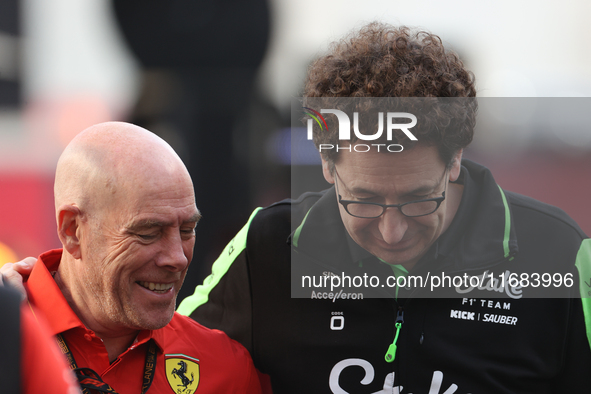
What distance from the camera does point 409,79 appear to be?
170 cm

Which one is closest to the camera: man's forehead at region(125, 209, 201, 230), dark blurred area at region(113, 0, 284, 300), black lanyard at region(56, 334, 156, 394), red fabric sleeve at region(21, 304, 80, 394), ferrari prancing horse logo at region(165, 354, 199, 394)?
red fabric sleeve at region(21, 304, 80, 394)

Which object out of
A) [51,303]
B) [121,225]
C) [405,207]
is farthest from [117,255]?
[405,207]

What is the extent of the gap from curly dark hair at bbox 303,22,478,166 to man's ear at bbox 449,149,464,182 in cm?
3

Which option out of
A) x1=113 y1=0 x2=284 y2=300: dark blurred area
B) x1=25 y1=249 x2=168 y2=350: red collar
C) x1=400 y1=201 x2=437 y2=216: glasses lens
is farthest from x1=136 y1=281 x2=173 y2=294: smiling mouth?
x1=113 y1=0 x2=284 y2=300: dark blurred area

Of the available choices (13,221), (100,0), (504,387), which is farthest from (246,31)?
(504,387)

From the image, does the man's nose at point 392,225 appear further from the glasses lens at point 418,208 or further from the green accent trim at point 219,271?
the green accent trim at point 219,271

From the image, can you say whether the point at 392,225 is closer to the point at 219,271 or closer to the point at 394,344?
the point at 394,344

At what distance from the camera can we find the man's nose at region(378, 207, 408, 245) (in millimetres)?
1748

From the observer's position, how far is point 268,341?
75.6 inches

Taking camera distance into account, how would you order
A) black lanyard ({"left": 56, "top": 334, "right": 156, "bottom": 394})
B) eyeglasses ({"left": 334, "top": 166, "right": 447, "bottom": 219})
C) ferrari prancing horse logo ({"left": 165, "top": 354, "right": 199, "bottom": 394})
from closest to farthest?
black lanyard ({"left": 56, "top": 334, "right": 156, "bottom": 394}) → ferrari prancing horse logo ({"left": 165, "top": 354, "right": 199, "bottom": 394}) → eyeglasses ({"left": 334, "top": 166, "right": 447, "bottom": 219})

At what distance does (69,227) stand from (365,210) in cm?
91

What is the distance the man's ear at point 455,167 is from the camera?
5.80 feet

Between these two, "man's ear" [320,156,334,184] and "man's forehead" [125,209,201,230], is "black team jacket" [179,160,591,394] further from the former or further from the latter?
"man's forehead" [125,209,201,230]

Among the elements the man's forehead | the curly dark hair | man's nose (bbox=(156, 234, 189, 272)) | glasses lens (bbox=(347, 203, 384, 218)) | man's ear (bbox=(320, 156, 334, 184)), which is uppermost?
the curly dark hair
